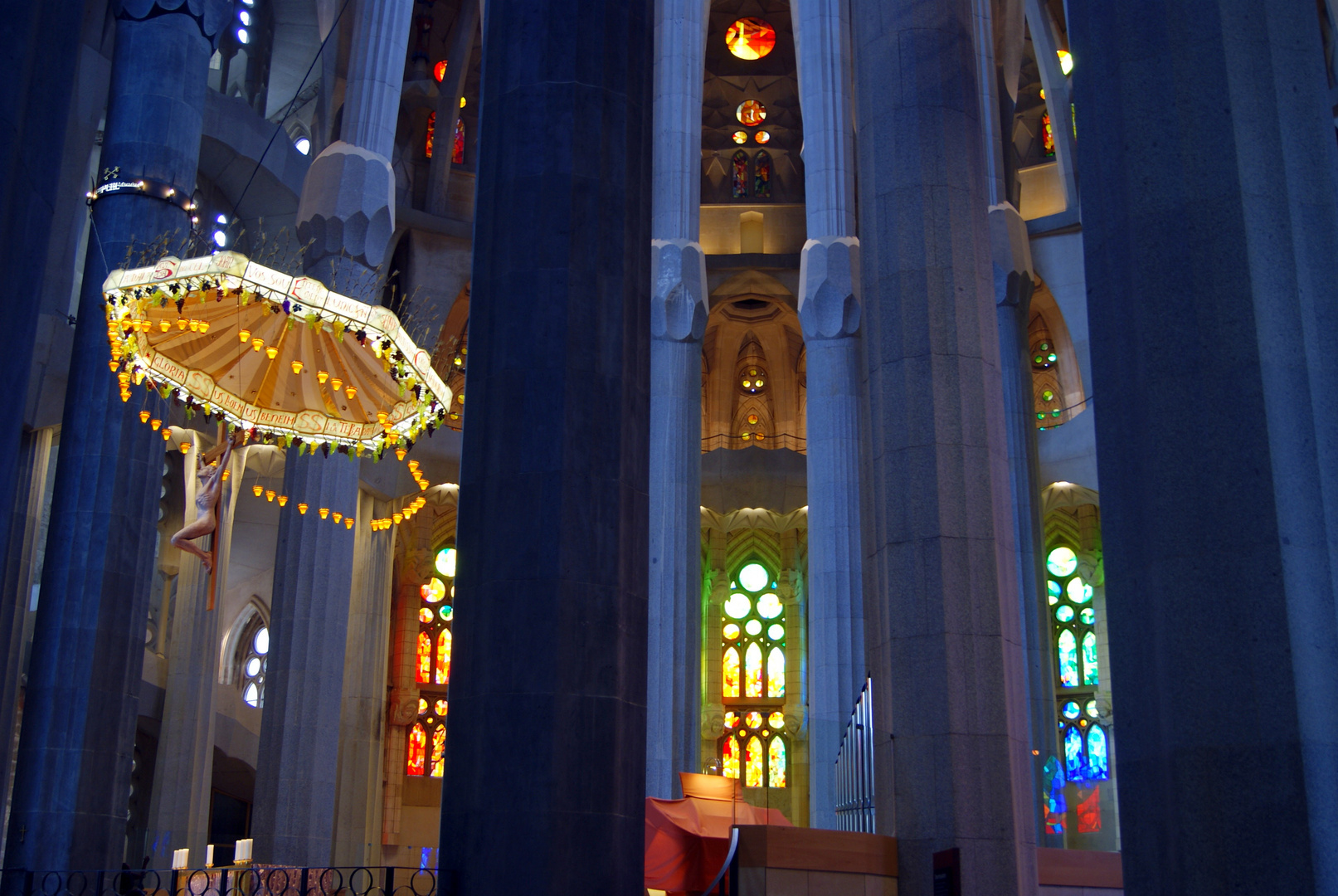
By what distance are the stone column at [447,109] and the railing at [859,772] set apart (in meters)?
15.9

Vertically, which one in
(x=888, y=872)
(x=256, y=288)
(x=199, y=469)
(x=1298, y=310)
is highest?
(x=256, y=288)

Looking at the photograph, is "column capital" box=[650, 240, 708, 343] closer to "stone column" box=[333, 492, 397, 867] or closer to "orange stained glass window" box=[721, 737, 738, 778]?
"stone column" box=[333, 492, 397, 867]

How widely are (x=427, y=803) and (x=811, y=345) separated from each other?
11433 millimetres

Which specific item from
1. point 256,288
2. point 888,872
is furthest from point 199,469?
point 888,872

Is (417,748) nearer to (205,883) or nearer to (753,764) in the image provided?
(753,764)

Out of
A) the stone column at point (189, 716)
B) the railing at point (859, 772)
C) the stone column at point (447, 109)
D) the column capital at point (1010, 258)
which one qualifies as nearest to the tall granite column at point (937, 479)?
the railing at point (859, 772)

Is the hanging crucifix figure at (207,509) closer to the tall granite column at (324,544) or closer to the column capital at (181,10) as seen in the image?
the tall granite column at (324,544)

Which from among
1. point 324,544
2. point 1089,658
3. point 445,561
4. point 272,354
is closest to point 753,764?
point 1089,658

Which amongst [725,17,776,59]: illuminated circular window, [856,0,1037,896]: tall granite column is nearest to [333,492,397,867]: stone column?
[725,17,776,59]: illuminated circular window

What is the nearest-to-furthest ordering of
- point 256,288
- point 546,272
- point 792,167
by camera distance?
1. point 546,272
2. point 256,288
3. point 792,167

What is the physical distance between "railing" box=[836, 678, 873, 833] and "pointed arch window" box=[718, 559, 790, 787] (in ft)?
49.0

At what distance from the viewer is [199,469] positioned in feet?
41.3

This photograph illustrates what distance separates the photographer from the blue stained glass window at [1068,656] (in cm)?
2325

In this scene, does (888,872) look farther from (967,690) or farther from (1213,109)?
(1213,109)
